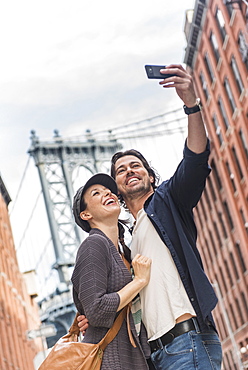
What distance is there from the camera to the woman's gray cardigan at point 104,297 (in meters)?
3.43

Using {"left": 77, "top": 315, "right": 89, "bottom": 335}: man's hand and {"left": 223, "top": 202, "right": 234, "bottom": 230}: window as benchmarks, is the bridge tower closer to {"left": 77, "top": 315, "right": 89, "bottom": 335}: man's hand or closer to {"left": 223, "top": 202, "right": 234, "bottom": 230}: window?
{"left": 223, "top": 202, "right": 234, "bottom": 230}: window

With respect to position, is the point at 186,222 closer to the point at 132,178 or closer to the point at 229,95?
the point at 132,178

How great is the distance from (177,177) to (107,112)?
224 feet

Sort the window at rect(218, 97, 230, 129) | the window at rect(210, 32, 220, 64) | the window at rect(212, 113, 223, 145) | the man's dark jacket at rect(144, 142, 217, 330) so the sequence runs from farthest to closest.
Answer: the window at rect(212, 113, 223, 145) → the window at rect(218, 97, 230, 129) → the window at rect(210, 32, 220, 64) → the man's dark jacket at rect(144, 142, 217, 330)

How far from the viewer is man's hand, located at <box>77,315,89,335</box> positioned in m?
3.57

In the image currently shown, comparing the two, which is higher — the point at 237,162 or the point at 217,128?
the point at 217,128

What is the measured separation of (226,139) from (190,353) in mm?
37339

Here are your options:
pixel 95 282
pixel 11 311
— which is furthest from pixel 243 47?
pixel 95 282

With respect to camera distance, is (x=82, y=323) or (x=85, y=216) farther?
(x=85, y=216)

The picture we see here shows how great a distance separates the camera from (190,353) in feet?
11.3

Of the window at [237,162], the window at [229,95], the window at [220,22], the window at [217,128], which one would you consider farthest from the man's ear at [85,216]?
the window at [217,128]

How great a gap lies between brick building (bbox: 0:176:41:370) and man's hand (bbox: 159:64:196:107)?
29.6m

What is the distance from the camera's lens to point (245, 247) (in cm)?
4078

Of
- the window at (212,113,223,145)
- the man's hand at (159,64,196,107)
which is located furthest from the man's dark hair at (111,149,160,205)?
the window at (212,113,223,145)
